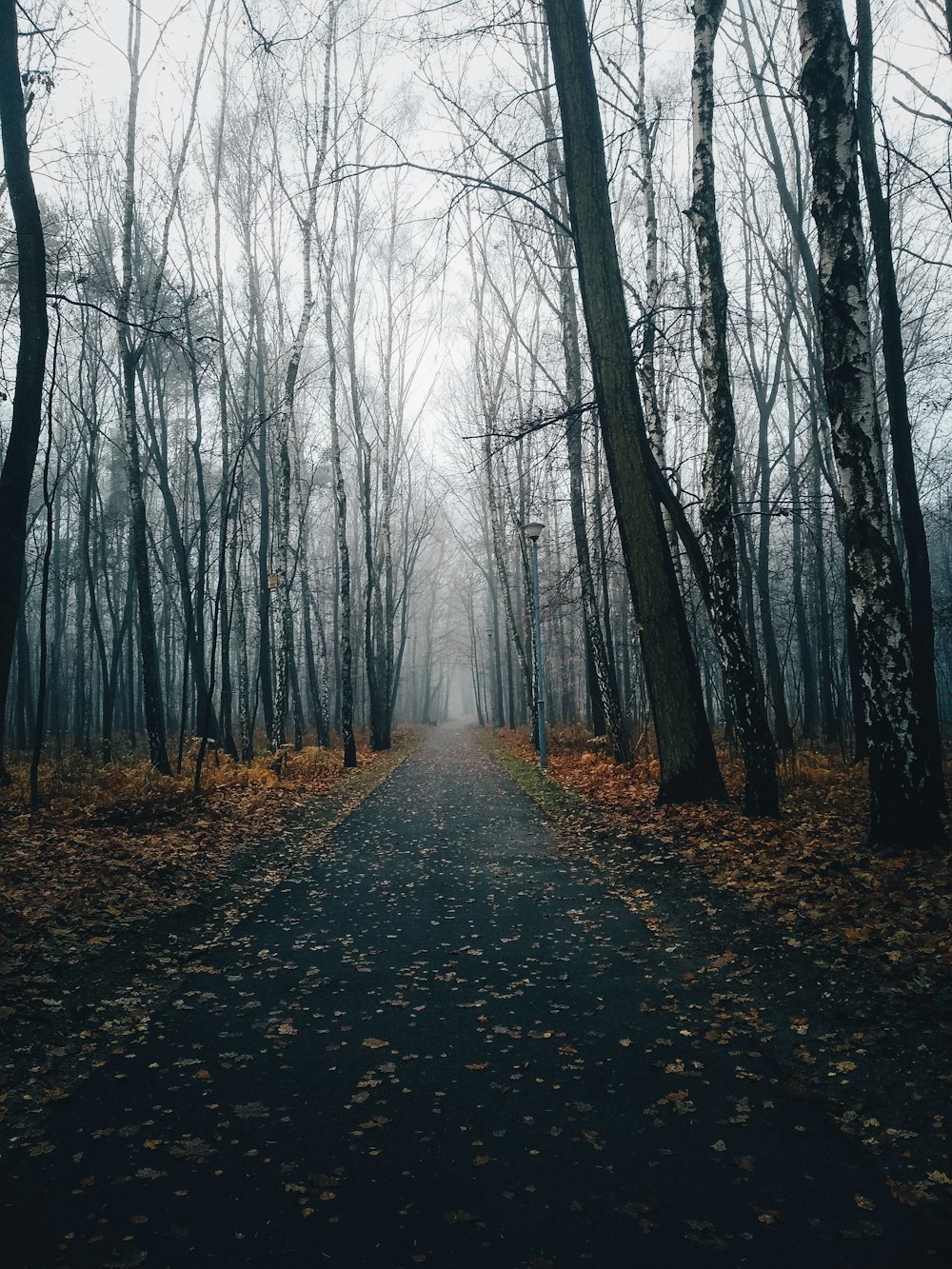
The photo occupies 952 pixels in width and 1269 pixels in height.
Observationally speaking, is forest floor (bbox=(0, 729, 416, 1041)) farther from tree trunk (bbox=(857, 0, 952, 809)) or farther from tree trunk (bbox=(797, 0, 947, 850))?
tree trunk (bbox=(857, 0, 952, 809))

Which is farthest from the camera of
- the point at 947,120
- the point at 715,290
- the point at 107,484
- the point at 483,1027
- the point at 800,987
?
the point at 107,484

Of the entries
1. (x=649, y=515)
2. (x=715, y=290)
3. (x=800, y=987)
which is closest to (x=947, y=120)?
(x=715, y=290)

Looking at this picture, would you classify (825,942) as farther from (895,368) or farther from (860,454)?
(895,368)

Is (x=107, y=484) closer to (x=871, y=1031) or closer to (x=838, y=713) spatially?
(x=838, y=713)

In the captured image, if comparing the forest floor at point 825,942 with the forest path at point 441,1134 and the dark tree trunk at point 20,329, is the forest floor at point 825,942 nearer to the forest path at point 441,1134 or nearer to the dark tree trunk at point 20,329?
the forest path at point 441,1134

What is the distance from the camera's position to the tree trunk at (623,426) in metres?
8.48

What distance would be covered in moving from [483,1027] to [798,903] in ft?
8.76

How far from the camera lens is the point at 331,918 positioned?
5695mm

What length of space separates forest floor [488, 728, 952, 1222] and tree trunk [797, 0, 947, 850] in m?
0.60

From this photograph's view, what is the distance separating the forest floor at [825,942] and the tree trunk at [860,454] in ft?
1.96

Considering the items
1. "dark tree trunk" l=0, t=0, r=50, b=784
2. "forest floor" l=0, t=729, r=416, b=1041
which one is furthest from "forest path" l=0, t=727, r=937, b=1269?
"dark tree trunk" l=0, t=0, r=50, b=784

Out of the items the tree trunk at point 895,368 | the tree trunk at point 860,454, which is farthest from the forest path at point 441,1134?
the tree trunk at point 895,368

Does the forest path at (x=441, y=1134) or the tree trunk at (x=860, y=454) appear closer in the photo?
the forest path at (x=441, y=1134)

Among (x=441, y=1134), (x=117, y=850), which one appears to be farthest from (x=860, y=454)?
(x=117, y=850)
